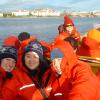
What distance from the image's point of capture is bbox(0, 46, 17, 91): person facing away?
5.36m

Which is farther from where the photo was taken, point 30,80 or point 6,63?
point 6,63

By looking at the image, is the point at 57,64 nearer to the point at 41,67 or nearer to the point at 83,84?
the point at 83,84

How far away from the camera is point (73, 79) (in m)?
4.56

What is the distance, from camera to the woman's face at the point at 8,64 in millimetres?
5469

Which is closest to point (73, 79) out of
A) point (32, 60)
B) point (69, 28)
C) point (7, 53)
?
point (32, 60)

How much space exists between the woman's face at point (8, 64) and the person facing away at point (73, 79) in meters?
0.85

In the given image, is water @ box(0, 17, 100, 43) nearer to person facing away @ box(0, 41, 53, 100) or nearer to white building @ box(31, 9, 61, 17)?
person facing away @ box(0, 41, 53, 100)

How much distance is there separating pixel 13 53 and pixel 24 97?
31.9 inches

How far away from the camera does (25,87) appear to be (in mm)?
5090

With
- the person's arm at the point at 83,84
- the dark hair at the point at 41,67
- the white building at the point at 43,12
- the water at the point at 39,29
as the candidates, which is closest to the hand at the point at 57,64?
the person's arm at the point at 83,84

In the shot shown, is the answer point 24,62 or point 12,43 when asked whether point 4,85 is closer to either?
point 24,62

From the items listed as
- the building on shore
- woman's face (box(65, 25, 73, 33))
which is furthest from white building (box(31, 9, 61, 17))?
woman's face (box(65, 25, 73, 33))

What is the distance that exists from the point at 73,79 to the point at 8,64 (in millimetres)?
1234

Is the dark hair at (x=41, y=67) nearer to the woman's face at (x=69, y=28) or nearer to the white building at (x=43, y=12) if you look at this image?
the woman's face at (x=69, y=28)
